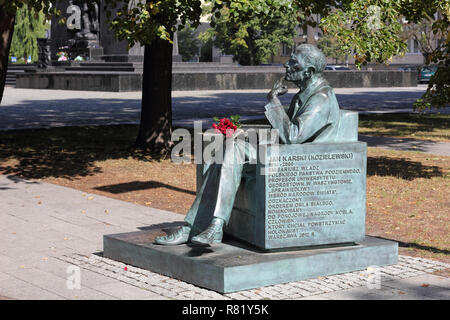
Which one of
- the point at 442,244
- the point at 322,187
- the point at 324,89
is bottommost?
the point at 442,244

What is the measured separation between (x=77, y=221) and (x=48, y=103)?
61.5ft

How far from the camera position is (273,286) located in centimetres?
611

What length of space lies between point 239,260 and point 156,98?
8.23m

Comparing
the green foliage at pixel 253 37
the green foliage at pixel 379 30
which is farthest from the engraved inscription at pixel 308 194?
the green foliage at pixel 253 37

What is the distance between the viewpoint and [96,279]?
247 inches

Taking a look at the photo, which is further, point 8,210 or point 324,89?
point 8,210

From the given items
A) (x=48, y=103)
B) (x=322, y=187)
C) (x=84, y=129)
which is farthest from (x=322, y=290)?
(x=48, y=103)

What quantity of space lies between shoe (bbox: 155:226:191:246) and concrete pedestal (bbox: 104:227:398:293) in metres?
0.06

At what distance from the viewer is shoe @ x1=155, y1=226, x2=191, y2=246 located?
6.66m

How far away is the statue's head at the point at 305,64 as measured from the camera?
6.64 m

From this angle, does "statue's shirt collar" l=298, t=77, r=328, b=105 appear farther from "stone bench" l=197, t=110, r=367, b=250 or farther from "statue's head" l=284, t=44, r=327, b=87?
"stone bench" l=197, t=110, r=367, b=250

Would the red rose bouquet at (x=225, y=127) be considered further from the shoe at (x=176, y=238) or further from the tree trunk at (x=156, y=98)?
the tree trunk at (x=156, y=98)

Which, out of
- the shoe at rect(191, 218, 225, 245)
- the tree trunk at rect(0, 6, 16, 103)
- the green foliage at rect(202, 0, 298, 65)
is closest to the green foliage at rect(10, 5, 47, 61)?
the green foliage at rect(202, 0, 298, 65)

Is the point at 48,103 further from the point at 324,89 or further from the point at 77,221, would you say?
the point at 324,89
